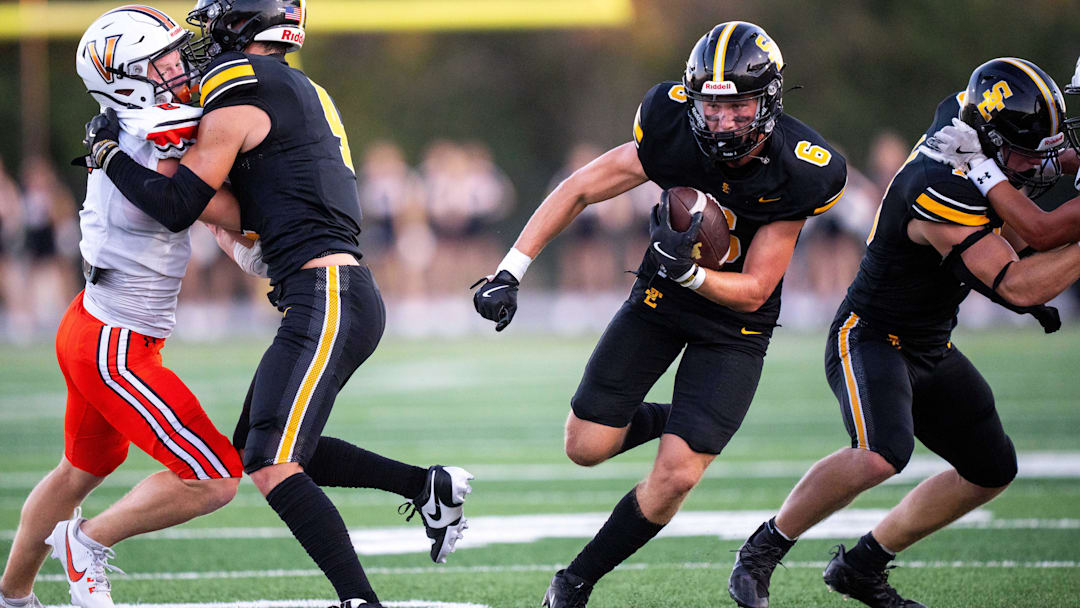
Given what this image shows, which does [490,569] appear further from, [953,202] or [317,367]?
[953,202]

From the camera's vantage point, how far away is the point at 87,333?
3.73 meters

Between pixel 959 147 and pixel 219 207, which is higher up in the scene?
pixel 959 147

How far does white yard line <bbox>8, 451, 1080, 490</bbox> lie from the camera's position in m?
6.51

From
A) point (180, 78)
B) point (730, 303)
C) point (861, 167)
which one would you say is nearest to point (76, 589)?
point (180, 78)

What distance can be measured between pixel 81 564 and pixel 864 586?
2.41m

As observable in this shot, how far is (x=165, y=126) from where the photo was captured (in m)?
3.62

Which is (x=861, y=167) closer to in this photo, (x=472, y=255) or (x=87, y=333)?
A: (x=472, y=255)

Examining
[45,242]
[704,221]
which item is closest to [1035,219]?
[704,221]

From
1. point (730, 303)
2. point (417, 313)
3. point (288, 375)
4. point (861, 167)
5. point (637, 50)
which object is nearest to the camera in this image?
point (288, 375)

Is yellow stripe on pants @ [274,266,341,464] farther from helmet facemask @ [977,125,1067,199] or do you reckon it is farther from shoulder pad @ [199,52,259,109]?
helmet facemask @ [977,125,1067,199]

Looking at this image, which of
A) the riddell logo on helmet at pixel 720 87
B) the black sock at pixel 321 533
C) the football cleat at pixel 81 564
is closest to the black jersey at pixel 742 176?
the riddell logo on helmet at pixel 720 87

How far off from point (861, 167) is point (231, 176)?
62.5 ft

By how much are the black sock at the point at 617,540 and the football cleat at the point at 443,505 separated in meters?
0.40

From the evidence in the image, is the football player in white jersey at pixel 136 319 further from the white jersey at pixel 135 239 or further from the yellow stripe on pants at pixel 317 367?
the yellow stripe on pants at pixel 317 367
